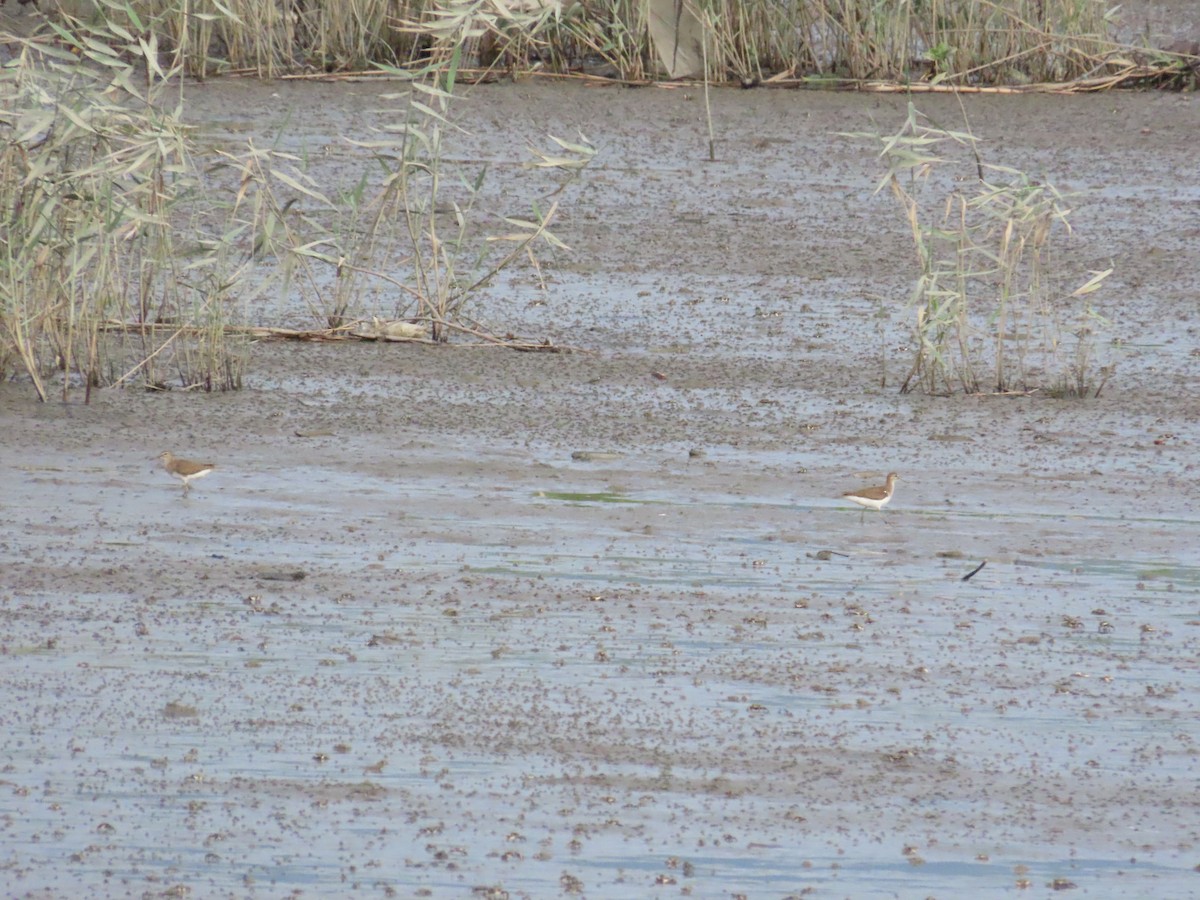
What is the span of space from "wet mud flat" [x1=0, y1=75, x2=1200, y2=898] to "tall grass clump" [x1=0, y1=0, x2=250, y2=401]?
0.20 m

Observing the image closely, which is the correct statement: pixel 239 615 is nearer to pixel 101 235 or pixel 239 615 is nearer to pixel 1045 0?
pixel 101 235

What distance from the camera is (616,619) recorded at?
Result: 16.8ft

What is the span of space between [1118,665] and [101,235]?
379 centimetres

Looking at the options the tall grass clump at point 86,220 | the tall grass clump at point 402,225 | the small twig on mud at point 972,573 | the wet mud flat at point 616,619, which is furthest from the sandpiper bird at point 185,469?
the small twig on mud at point 972,573

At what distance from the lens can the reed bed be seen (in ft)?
41.4

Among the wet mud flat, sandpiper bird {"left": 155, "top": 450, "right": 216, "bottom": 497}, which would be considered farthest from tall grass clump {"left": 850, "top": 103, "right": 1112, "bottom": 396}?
sandpiper bird {"left": 155, "top": 450, "right": 216, "bottom": 497}

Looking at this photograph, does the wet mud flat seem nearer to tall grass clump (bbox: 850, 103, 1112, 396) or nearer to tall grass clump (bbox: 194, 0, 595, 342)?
tall grass clump (bbox: 850, 103, 1112, 396)

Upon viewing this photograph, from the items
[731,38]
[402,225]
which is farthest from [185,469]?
[731,38]

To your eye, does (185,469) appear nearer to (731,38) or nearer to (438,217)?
(438,217)

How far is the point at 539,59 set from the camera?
43.0 feet

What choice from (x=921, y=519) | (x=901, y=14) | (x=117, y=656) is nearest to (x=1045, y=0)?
(x=901, y=14)

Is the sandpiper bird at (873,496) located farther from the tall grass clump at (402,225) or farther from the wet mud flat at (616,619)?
the tall grass clump at (402,225)

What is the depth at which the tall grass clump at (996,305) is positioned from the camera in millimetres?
7469

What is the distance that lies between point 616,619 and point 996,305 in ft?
14.6
